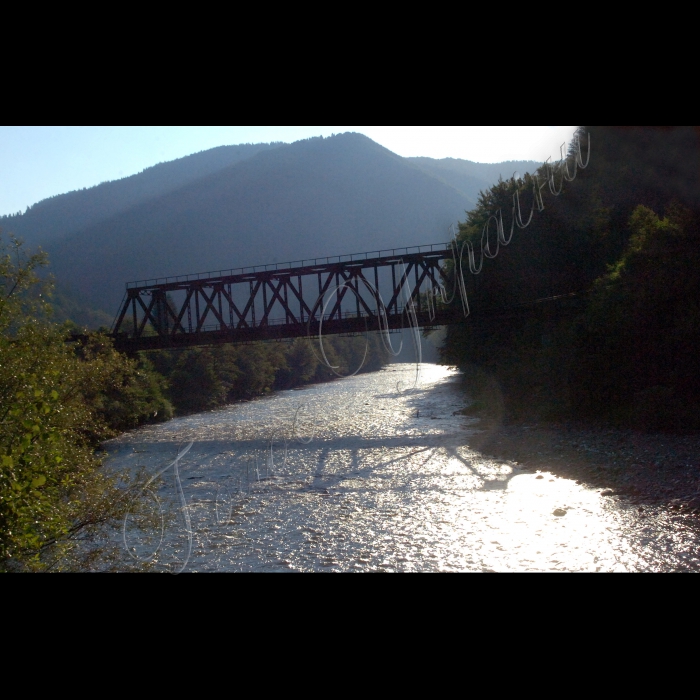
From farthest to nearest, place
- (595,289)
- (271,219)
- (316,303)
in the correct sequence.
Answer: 1. (271,219)
2. (316,303)
3. (595,289)

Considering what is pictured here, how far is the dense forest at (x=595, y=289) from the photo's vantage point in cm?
1430

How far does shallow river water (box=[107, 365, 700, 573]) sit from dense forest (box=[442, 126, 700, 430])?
3.49 meters

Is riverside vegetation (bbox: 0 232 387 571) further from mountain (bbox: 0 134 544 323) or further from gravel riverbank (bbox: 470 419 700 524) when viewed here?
mountain (bbox: 0 134 544 323)

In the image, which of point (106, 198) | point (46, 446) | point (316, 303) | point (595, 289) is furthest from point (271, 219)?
point (46, 446)

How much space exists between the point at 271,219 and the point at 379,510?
40850 millimetres

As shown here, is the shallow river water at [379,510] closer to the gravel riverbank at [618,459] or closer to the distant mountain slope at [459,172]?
the gravel riverbank at [618,459]

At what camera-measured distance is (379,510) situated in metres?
11.2

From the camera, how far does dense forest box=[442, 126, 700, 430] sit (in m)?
14.3

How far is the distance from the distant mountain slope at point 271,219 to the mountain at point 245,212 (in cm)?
10

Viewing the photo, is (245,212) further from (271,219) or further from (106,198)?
(106,198)

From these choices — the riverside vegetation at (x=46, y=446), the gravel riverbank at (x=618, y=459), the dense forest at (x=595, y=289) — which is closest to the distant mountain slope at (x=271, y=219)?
the dense forest at (x=595, y=289)
